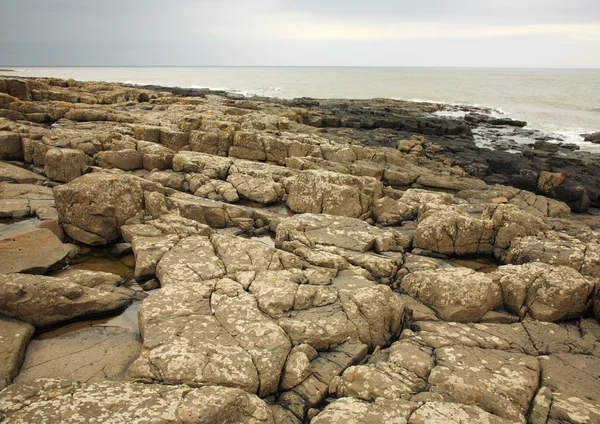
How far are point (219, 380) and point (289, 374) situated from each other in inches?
45.2

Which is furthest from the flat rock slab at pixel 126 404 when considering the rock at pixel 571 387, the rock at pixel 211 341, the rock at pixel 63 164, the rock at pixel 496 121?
the rock at pixel 496 121

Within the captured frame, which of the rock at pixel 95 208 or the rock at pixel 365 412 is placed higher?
the rock at pixel 95 208

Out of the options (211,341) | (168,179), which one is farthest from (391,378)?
(168,179)

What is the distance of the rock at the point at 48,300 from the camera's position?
6492mm

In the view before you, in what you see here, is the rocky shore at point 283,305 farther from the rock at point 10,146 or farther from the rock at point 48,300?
the rock at point 10,146

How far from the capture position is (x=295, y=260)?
8.83m

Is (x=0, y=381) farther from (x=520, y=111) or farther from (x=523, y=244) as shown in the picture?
(x=520, y=111)

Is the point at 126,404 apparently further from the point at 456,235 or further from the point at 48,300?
the point at 456,235

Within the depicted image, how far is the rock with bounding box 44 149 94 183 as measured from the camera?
14.2 meters

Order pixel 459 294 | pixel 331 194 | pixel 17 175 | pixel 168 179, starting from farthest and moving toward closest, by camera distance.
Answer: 1. pixel 168 179
2. pixel 17 175
3. pixel 331 194
4. pixel 459 294

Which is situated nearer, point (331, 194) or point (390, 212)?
point (390, 212)

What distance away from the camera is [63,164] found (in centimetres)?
1422

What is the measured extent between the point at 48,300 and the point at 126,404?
3.53 metres

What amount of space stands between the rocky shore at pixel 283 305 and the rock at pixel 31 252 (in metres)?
0.05
